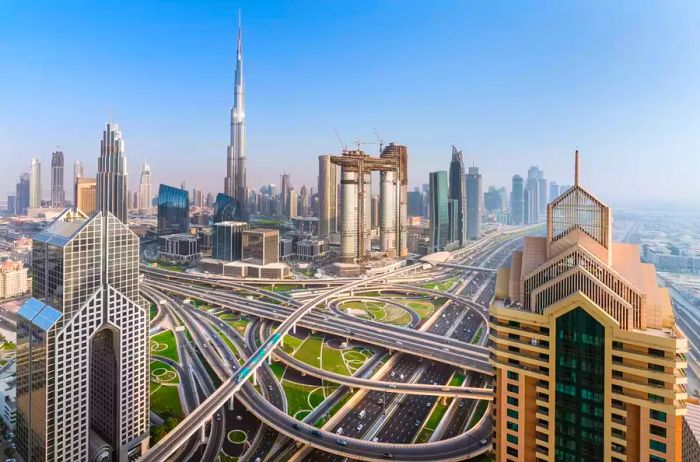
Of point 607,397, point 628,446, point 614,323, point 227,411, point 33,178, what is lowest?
point 227,411

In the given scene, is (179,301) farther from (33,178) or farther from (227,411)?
(33,178)

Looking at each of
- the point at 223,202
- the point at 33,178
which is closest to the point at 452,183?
the point at 223,202

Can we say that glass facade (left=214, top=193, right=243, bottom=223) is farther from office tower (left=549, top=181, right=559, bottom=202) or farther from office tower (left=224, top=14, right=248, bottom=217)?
office tower (left=549, top=181, right=559, bottom=202)

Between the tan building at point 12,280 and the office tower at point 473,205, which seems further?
the office tower at point 473,205

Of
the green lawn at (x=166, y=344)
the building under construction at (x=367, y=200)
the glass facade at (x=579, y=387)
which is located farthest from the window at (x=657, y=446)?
the building under construction at (x=367, y=200)

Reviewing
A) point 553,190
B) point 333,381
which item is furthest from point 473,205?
point 333,381

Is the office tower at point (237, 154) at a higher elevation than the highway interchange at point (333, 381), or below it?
higher

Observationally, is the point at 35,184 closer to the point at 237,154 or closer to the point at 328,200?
the point at 237,154

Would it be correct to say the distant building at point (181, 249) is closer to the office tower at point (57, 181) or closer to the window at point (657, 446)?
the office tower at point (57, 181)
